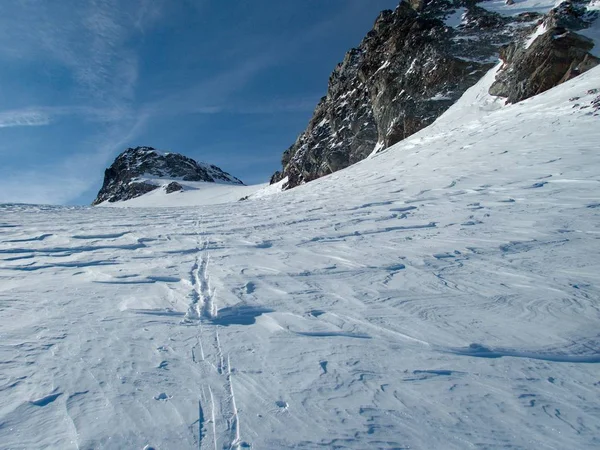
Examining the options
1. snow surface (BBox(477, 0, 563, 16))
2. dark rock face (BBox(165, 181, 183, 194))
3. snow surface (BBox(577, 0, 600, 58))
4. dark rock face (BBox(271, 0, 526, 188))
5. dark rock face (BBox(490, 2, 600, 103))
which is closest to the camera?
dark rock face (BBox(490, 2, 600, 103))

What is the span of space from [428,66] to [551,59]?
12.9 metres

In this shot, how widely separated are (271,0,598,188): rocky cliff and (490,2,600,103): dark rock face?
49mm

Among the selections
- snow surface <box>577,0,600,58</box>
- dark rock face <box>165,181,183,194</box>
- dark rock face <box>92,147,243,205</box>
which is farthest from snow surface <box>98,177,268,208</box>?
snow surface <box>577,0,600,58</box>

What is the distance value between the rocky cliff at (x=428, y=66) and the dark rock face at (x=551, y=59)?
49 mm

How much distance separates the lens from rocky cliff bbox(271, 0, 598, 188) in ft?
64.5

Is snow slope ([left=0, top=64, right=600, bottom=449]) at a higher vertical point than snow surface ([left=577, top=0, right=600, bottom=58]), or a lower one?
lower

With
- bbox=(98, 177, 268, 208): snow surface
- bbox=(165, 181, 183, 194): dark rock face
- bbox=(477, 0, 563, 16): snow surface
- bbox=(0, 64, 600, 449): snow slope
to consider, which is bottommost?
bbox=(0, 64, 600, 449): snow slope

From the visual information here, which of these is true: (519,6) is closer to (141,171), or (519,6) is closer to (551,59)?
(551,59)

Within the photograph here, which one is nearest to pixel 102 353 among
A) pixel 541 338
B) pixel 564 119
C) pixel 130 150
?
pixel 541 338

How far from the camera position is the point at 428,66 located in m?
30.4

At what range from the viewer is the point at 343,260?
175 inches

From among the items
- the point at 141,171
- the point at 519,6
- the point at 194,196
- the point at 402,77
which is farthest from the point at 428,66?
the point at 141,171

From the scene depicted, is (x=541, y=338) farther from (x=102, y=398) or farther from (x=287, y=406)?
(x=102, y=398)

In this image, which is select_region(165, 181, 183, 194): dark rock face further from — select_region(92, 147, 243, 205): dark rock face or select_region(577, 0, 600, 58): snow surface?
select_region(577, 0, 600, 58): snow surface
